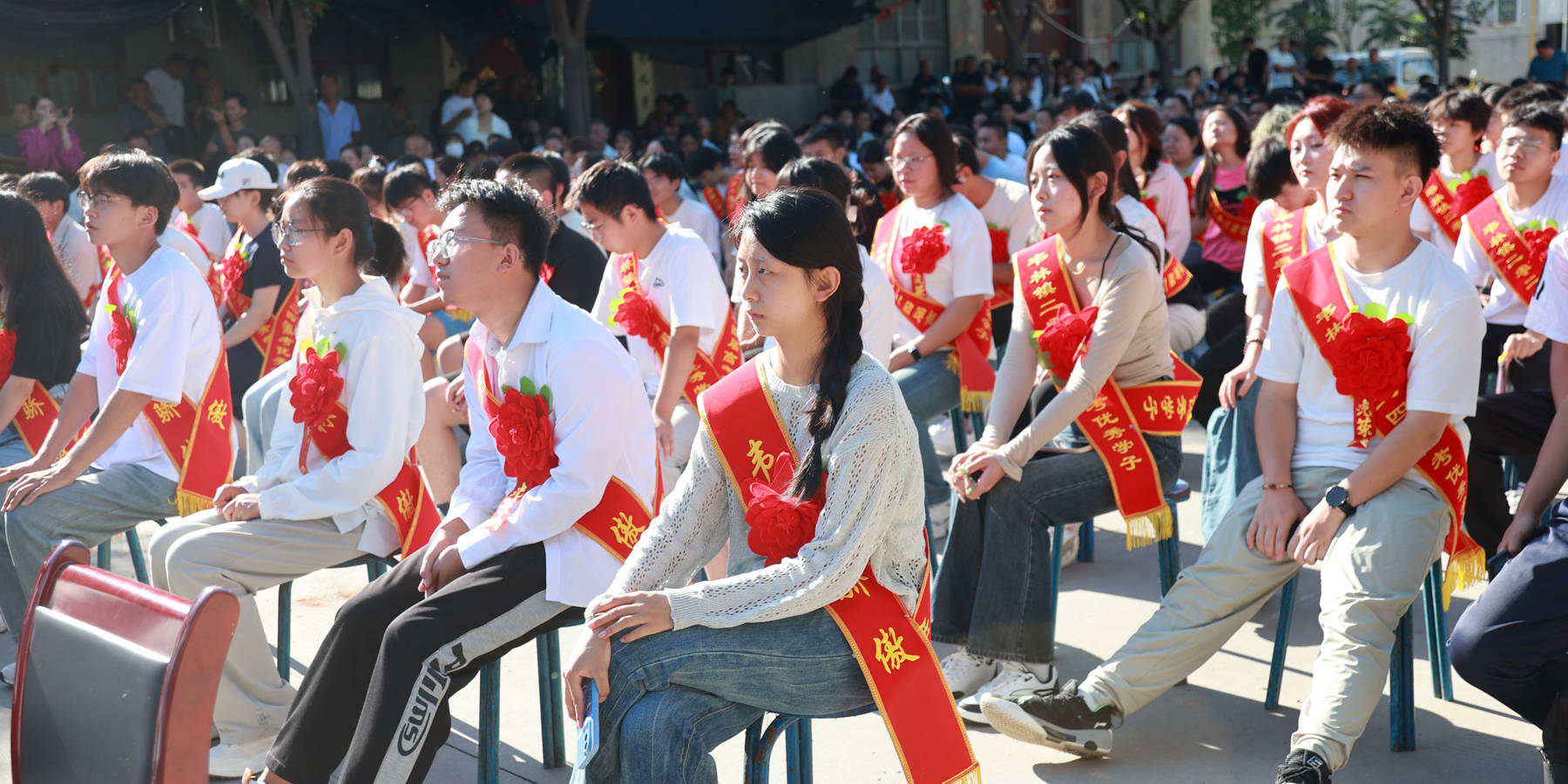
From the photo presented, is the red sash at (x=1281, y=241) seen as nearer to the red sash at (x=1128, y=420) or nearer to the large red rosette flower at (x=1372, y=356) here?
the red sash at (x=1128, y=420)

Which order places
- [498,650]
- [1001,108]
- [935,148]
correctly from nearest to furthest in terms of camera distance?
[498,650]
[935,148]
[1001,108]

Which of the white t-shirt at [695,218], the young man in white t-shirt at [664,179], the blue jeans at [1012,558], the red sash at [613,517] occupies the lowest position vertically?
the blue jeans at [1012,558]

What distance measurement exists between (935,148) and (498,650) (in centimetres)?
266

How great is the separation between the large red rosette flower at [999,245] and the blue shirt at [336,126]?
32.1 feet

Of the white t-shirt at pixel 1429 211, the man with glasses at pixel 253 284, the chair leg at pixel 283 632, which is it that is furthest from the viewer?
the man with glasses at pixel 253 284

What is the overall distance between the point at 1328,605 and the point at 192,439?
3012mm

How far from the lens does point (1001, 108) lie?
1384cm

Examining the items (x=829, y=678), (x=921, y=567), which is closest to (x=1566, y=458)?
(x=921, y=567)

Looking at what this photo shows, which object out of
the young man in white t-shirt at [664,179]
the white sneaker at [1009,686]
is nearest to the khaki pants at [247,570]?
the white sneaker at [1009,686]

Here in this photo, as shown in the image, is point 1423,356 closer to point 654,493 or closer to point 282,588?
point 654,493

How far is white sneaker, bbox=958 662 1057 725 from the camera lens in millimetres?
3234

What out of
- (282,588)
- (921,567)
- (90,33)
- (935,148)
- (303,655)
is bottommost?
(303,655)

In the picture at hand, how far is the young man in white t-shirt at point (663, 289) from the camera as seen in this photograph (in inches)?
167

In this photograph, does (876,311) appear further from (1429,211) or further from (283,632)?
(1429,211)
